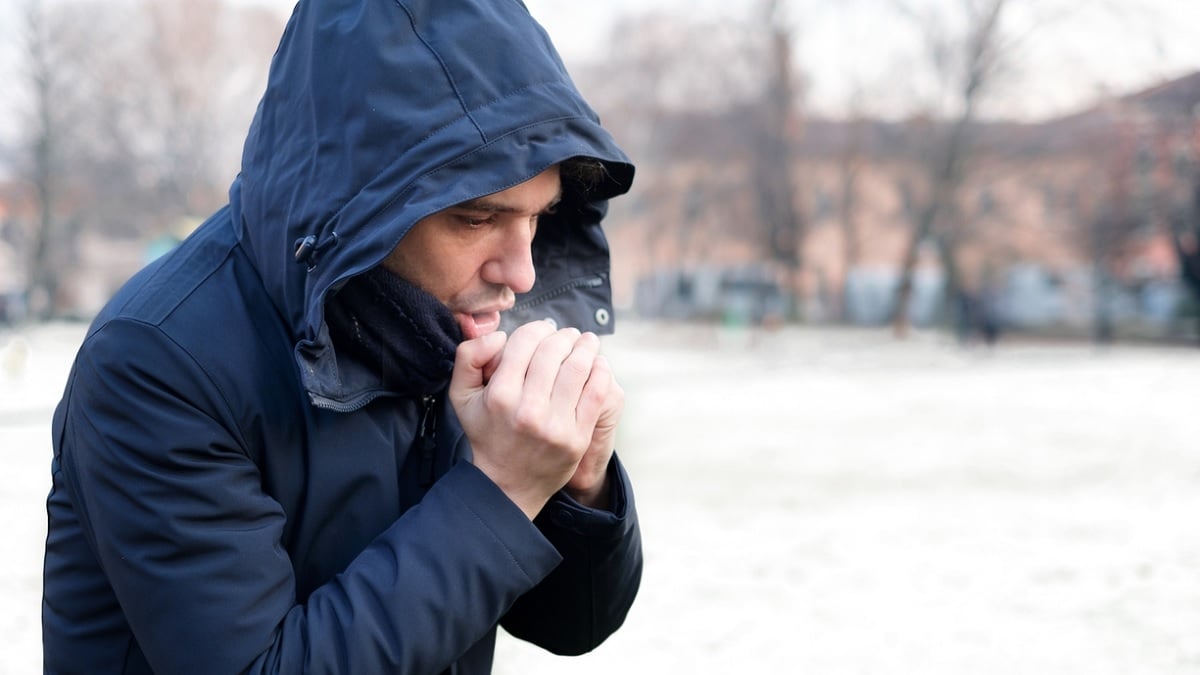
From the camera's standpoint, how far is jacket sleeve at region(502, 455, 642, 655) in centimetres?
160

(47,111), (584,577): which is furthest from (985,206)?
(584,577)

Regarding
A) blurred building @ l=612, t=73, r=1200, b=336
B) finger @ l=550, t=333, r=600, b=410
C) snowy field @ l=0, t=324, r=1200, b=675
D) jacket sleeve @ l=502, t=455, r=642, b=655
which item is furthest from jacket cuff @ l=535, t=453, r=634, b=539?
blurred building @ l=612, t=73, r=1200, b=336

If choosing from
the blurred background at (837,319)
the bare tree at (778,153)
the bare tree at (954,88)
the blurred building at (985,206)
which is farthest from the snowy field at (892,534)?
the bare tree at (778,153)

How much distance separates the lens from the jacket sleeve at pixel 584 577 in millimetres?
1602

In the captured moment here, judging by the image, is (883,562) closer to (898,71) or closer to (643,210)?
(898,71)

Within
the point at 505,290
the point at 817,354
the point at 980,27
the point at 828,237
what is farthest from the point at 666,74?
the point at 505,290

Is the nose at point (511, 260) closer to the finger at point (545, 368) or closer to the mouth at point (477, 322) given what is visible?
the mouth at point (477, 322)

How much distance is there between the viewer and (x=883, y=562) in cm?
625

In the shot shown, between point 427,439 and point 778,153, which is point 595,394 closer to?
point 427,439

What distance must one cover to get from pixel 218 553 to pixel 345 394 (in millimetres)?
261

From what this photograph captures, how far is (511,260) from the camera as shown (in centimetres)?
159

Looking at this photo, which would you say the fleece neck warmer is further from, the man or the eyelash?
the eyelash

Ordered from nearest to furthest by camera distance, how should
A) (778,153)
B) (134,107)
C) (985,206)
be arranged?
(778,153) → (985,206) → (134,107)

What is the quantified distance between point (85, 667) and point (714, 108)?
3484cm
